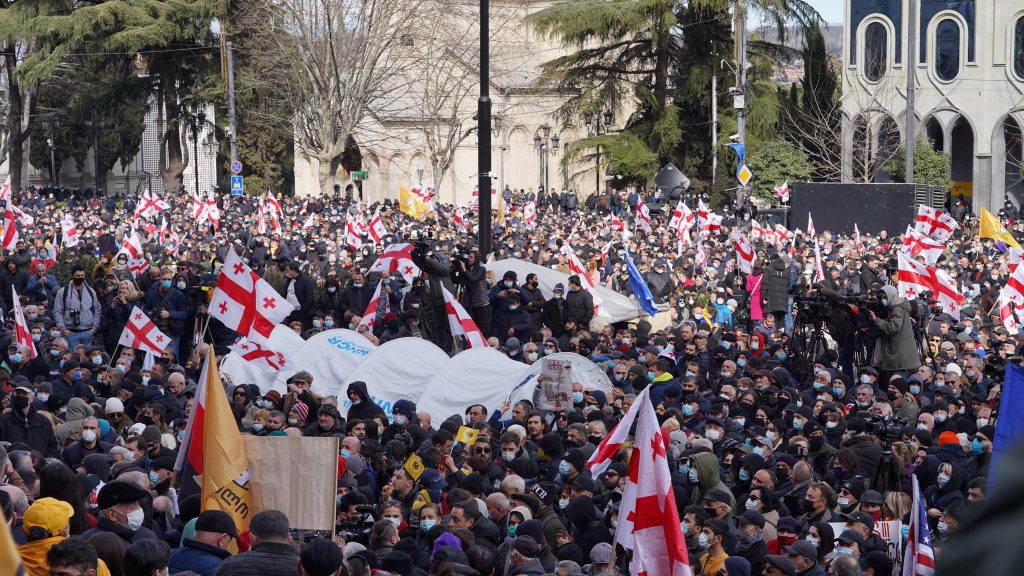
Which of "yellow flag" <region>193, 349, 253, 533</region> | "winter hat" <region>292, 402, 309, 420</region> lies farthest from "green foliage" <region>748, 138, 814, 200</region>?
"yellow flag" <region>193, 349, 253, 533</region>

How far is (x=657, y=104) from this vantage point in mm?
49562

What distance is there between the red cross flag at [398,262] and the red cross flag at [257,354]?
5.93 metres

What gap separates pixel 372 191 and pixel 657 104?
2131cm

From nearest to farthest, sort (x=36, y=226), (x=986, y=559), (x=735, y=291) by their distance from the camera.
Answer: (x=986, y=559), (x=735, y=291), (x=36, y=226)

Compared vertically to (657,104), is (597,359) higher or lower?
lower

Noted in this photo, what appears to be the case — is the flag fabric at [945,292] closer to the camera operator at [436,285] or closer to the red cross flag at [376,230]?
the camera operator at [436,285]

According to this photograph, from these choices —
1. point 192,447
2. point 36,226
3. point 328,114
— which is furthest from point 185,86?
point 192,447

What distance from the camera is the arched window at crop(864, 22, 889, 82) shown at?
166ft

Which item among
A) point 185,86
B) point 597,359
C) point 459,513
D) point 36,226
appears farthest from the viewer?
point 185,86

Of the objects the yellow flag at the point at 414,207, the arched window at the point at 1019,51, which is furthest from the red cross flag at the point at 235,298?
the arched window at the point at 1019,51

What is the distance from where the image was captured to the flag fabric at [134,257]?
877 inches

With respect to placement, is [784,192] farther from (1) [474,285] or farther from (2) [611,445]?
(2) [611,445]

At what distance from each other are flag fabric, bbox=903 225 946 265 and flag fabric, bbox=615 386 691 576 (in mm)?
16362

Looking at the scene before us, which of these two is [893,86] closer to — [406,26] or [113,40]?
[406,26]
